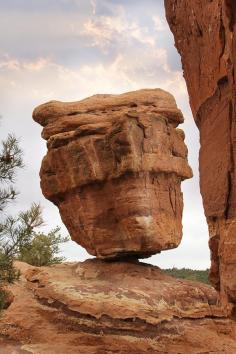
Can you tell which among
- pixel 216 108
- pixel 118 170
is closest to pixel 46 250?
pixel 118 170

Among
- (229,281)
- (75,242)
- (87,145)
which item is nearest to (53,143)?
(87,145)

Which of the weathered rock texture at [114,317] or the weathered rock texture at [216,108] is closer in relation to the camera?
the weathered rock texture at [216,108]

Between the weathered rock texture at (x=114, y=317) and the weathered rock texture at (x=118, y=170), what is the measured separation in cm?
173

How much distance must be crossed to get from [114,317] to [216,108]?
50.0 feet

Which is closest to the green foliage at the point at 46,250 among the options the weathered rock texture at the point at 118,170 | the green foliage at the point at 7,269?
the weathered rock texture at the point at 118,170

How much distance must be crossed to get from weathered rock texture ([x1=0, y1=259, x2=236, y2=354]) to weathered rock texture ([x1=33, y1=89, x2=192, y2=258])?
1.73 metres

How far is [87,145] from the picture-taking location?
1001 inches

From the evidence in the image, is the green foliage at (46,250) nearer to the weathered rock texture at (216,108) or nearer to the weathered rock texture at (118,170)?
the weathered rock texture at (118,170)

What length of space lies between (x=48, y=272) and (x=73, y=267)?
4.72 feet

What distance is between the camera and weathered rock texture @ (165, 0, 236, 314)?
23.0ft

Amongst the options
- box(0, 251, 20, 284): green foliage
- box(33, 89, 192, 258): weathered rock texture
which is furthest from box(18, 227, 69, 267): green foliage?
box(0, 251, 20, 284): green foliage

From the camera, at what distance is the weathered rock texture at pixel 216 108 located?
7.00 m

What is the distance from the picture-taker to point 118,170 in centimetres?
2495

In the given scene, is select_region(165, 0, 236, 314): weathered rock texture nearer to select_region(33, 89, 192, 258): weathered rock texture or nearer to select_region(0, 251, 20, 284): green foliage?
select_region(0, 251, 20, 284): green foliage
